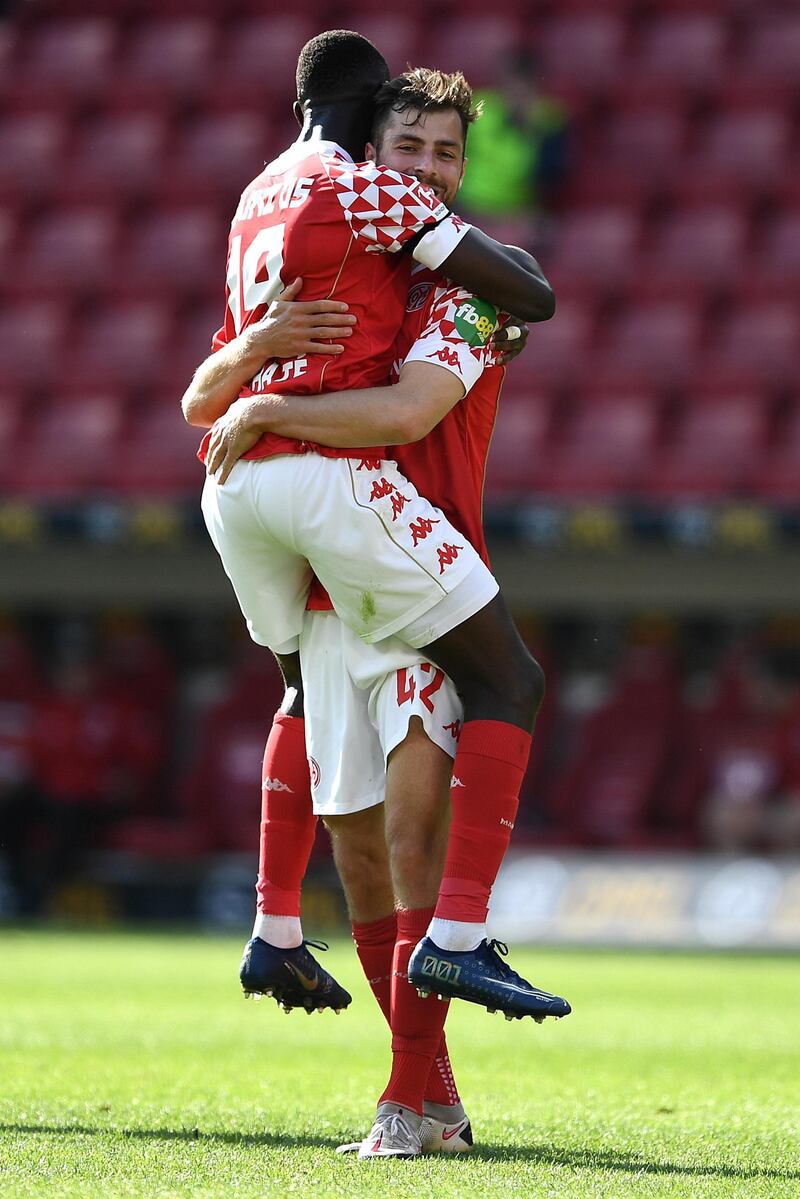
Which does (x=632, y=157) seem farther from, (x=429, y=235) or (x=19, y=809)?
(x=429, y=235)

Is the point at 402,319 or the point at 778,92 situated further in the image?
the point at 778,92

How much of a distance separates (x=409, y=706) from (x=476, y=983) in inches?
21.4

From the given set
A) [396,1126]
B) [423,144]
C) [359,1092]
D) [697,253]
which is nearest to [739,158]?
[697,253]

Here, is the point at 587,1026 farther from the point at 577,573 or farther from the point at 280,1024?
the point at 577,573

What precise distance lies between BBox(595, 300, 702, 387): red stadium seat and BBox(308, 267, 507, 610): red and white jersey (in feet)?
29.8

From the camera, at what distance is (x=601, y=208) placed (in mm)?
13703

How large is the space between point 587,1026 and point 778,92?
32.4 ft

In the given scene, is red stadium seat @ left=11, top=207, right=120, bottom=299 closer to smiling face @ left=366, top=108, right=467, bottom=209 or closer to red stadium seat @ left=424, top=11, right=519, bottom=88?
red stadium seat @ left=424, top=11, right=519, bottom=88

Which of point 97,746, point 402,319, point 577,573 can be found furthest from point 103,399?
point 402,319

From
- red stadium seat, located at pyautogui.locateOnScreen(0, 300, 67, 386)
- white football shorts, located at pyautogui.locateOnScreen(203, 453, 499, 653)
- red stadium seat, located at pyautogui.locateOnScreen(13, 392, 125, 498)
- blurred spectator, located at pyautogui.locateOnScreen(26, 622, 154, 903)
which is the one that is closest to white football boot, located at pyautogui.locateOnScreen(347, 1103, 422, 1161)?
white football shorts, located at pyautogui.locateOnScreen(203, 453, 499, 653)

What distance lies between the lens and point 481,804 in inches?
129

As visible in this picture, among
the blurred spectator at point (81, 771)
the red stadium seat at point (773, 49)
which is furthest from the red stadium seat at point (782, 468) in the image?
the blurred spectator at point (81, 771)

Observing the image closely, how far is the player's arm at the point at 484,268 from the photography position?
334cm

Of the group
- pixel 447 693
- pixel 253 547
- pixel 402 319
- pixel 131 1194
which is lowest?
pixel 131 1194
